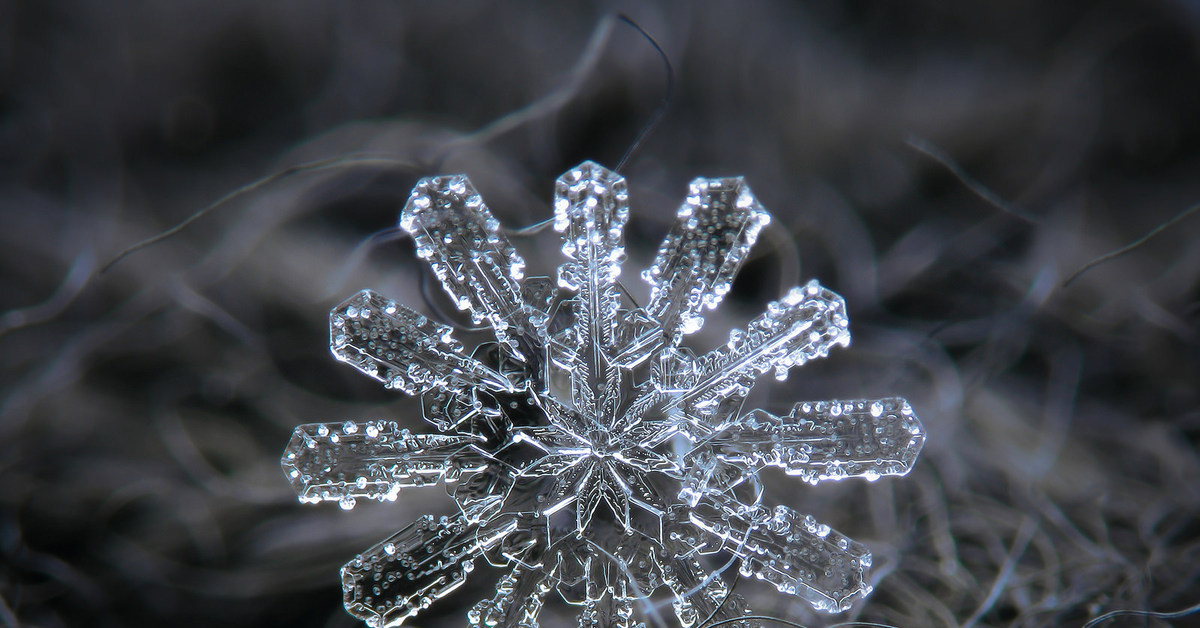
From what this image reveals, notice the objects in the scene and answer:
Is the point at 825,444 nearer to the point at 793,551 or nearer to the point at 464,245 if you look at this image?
the point at 793,551

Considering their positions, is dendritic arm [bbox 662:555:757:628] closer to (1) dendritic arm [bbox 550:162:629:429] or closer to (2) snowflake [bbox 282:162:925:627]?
(2) snowflake [bbox 282:162:925:627]

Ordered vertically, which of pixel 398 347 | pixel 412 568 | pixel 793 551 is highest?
pixel 398 347

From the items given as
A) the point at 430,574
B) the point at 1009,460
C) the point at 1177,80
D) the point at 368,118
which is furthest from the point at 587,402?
the point at 1177,80

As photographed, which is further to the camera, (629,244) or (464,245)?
(629,244)

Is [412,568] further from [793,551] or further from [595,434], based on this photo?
[793,551]

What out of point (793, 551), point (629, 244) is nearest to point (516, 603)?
point (793, 551)

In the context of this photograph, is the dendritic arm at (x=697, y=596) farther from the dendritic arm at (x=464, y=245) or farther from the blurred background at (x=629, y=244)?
the dendritic arm at (x=464, y=245)

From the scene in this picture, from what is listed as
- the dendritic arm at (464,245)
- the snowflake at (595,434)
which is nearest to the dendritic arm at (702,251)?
the snowflake at (595,434)

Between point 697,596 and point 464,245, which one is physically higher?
point 464,245
